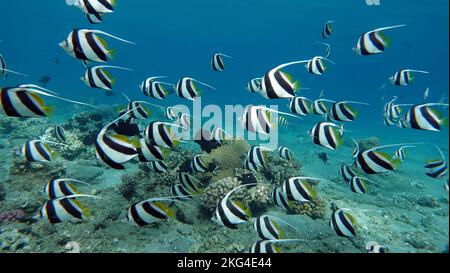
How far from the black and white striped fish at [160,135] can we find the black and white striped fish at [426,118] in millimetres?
3664

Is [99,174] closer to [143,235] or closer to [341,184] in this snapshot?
[143,235]

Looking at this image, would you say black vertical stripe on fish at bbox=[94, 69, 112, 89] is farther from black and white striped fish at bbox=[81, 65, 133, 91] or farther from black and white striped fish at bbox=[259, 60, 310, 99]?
black and white striped fish at bbox=[259, 60, 310, 99]

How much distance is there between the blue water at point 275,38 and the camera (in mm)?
37625

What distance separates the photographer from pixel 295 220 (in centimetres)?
633

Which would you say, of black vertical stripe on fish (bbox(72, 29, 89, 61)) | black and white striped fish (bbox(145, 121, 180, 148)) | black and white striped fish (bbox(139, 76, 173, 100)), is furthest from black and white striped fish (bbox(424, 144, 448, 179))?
black vertical stripe on fish (bbox(72, 29, 89, 61))

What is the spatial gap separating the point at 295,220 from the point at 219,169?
7.63ft

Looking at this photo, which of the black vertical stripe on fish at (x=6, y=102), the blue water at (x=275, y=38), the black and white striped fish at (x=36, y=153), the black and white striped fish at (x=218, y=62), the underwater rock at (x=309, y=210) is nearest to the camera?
the black vertical stripe on fish at (x=6, y=102)

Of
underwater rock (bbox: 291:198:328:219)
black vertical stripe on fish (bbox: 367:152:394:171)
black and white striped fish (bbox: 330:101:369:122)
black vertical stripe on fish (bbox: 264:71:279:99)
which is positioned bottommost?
underwater rock (bbox: 291:198:328:219)

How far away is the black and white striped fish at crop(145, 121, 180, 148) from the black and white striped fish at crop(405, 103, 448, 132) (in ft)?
12.0

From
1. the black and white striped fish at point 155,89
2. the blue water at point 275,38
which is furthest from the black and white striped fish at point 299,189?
the blue water at point 275,38

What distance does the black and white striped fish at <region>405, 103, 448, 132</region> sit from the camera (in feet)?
14.2

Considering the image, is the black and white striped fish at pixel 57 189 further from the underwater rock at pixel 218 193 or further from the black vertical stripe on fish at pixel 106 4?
the underwater rock at pixel 218 193

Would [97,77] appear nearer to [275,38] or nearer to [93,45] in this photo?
[93,45]

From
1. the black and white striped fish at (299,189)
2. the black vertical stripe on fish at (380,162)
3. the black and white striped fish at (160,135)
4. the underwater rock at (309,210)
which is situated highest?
the black and white striped fish at (160,135)
